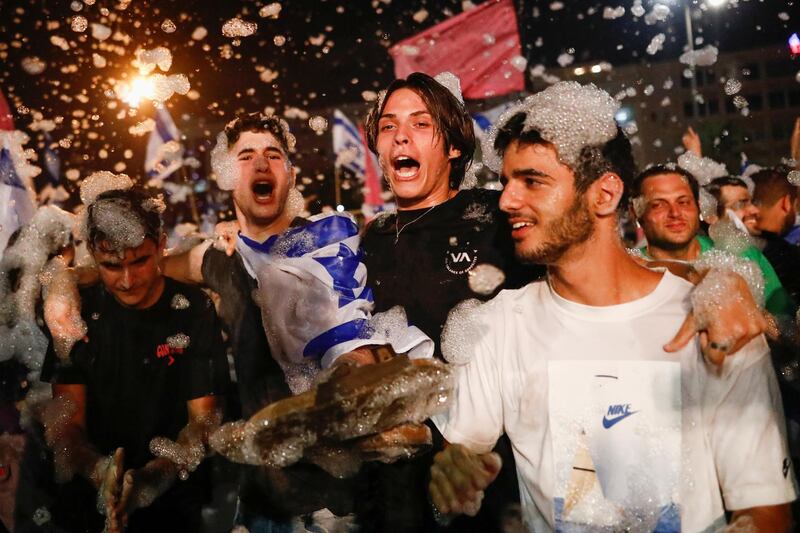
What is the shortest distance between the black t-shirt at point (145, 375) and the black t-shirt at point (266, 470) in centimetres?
17

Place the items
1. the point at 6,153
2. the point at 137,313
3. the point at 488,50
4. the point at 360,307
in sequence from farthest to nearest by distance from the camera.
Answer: the point at 488,50 → the point at 6,153 → the point at 137,313 → the point at 360,307

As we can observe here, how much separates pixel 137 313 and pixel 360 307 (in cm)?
112

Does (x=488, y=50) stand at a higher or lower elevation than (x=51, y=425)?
higher

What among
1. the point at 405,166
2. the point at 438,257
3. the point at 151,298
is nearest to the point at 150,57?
the point at 151,298

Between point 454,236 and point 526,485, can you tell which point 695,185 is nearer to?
point 454,236

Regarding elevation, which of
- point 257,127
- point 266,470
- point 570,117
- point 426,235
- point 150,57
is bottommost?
point 266,470

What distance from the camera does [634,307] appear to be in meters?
1.87

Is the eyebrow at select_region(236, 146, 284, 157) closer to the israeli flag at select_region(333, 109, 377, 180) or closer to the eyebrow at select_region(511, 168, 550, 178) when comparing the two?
the eyebrow at select_region(511, 168, 550, 178)

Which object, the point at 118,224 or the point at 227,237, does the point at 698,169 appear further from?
the point at 118,224

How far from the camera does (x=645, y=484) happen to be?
5.89 feet

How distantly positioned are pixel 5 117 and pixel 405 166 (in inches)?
150

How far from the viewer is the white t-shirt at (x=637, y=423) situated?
1.71 meters

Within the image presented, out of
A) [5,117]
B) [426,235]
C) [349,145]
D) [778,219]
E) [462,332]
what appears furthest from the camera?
[349,145]

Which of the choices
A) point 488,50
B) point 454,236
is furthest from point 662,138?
point 454,236
